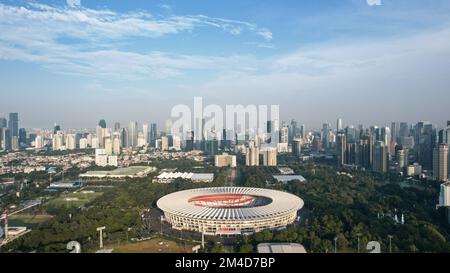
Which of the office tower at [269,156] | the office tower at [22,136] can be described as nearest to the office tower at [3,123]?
the office tower at [22,136]

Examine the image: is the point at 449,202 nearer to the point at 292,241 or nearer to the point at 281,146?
the point at 292,241

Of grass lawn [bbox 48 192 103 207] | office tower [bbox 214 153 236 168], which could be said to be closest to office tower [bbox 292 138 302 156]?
office tower [bbox 214 153 236 168]

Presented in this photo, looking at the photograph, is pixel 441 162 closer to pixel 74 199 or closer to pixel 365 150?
pixel 365 150

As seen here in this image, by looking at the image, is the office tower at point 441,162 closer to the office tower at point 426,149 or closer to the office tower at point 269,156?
the office tower at point 426,149

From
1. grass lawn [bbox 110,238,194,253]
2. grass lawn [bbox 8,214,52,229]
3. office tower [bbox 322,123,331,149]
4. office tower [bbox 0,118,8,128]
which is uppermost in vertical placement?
office tower [bbox 0,118,8,128]

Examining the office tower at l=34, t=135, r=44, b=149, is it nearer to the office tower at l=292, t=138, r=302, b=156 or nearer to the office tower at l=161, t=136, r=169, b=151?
the office tower at l=161, t=136, r=169, b=151
